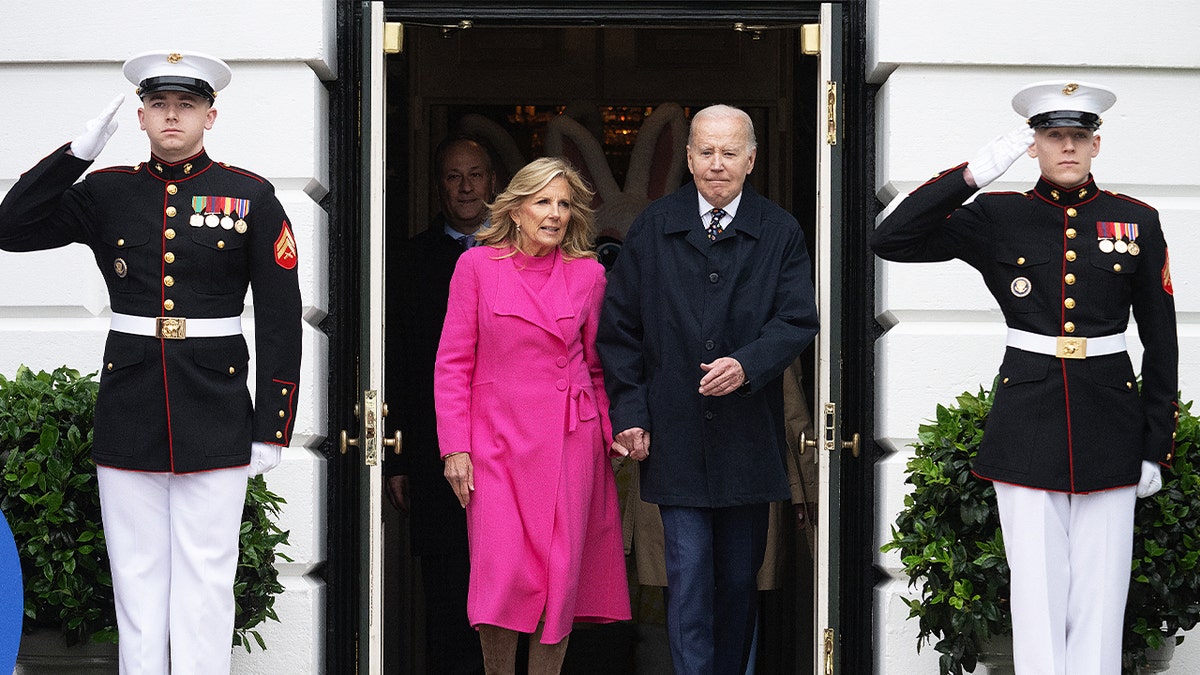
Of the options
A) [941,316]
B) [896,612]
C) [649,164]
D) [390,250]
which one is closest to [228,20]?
[390,250]

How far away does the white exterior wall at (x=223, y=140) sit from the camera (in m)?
5.68

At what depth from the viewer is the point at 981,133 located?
5.72 metres

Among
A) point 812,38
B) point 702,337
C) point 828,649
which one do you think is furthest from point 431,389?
point 812,38

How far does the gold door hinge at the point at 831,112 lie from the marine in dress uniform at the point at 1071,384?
1176mm

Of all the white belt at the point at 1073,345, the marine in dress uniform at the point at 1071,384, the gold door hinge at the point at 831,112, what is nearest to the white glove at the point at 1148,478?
the marine in dress uniform at the point at 1071,384

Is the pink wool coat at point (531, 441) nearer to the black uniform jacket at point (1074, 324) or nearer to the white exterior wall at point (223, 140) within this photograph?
the white exterior wall at point (223, 140)

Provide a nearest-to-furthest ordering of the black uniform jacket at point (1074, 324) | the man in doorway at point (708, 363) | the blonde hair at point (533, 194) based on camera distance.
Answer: the black uniform jacket at point (1074, 324), the man in doorway at point (708, 363), the blonde hair at point (533, 194)

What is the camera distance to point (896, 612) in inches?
222

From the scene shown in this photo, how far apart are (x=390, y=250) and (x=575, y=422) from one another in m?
2.06

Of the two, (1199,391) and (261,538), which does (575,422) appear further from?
(1199,391)

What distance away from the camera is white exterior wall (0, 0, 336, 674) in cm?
568

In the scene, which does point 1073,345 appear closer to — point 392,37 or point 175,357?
point 175,357

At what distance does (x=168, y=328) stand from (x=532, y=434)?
53.9 inches

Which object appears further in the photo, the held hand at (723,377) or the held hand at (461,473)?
the held hand at (461,473)
